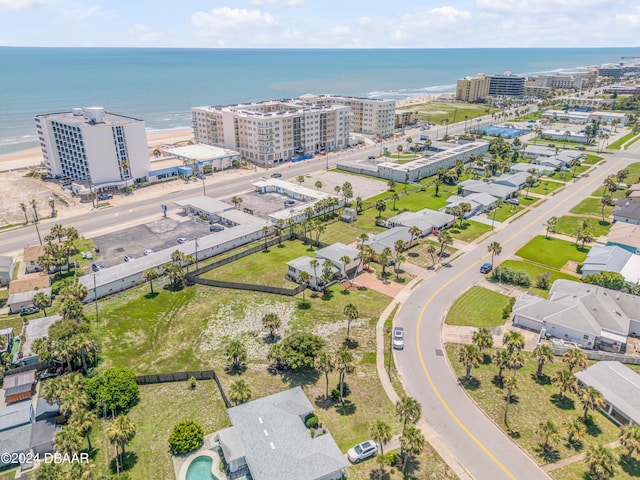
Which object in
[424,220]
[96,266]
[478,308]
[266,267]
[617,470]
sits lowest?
[617,470]

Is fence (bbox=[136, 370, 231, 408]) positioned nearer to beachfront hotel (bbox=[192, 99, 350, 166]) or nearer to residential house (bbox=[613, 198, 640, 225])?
residential house (bbox=[613, 198, 640, 225])

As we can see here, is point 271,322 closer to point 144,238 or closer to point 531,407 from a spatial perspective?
point 531,407

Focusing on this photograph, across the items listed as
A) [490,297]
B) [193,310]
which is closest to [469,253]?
[490,297]

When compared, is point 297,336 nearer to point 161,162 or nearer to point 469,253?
point 469,253

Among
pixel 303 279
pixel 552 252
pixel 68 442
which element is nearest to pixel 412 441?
pixel 68 442

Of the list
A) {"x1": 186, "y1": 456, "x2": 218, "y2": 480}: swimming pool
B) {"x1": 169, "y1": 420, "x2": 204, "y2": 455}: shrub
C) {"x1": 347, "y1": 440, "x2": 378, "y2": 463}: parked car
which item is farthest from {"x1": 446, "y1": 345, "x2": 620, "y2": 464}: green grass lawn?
{"x1": 169, "y1": 420, "x2": 204, "y2": 455}: shrub

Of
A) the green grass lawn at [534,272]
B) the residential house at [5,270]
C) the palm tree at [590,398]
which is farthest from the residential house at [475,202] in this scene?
the residential house at [5,270]

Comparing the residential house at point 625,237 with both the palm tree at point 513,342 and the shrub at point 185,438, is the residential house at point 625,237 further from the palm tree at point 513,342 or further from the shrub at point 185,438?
the shrub at point 185,438
